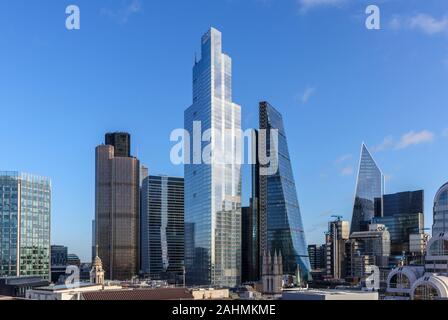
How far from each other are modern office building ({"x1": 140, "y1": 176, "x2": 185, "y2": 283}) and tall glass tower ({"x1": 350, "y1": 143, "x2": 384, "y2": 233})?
16615 millimetres

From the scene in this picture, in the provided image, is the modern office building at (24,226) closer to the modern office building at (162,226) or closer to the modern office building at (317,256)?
the modern office building at (162,226)

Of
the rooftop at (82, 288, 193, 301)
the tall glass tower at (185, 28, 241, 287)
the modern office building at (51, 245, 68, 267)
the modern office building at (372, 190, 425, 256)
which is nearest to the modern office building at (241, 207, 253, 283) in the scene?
the tall glass tower at (185, 28, 241, 287)

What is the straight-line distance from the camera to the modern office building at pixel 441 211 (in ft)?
65.9

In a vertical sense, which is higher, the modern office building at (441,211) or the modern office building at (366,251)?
the modern office building at (441,211)

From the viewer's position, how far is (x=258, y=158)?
51094 millimetres

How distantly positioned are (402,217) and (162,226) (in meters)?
23.2

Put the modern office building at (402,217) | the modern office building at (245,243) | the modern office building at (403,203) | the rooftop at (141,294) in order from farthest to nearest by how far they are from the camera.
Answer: the modern office building at (403,203)
the modern office building at (245,243)
the modern office building at (402,217)
the rooftop at (141,294)

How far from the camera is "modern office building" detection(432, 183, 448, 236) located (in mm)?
20081

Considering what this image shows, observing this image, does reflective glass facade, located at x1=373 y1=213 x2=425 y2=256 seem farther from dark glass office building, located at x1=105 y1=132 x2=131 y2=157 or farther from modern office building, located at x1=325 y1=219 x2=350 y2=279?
dark glass office building, located at x1=105 y1=132 x2=131 y2=157

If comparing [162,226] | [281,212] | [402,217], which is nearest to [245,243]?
[281,212]

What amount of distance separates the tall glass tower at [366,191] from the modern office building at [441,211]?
3169cm
